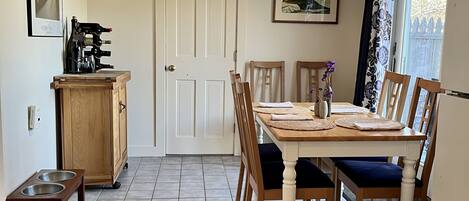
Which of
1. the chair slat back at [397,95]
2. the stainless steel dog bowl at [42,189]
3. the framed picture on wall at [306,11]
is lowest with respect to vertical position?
the stainless steel dog bowl at [42,189]

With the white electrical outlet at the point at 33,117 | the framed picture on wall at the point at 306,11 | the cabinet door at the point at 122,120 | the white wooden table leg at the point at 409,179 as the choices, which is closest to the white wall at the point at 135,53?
the cabinet door at the point at 122,120

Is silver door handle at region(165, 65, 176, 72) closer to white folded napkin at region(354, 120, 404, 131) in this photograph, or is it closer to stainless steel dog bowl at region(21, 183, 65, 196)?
stainless steel dog bowl at region(21, 183, 65, 196)

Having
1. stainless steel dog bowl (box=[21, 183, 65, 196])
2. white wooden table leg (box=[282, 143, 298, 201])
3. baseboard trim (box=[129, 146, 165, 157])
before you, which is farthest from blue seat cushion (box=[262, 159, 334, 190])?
baseboard trim (box=[129, 146, 165, 157])

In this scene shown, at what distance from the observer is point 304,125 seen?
8.67 feet

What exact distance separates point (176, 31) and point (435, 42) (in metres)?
2.31

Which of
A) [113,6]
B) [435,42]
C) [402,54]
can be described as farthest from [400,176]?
[113,6]

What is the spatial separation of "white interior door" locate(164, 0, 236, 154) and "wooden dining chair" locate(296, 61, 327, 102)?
2.23 feet

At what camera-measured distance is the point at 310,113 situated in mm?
3115

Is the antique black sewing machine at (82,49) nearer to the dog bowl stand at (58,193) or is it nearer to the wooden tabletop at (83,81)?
the wooden tabletop at (83,81)

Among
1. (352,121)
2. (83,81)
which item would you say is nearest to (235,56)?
(83,81)

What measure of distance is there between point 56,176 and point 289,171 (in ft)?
4.80

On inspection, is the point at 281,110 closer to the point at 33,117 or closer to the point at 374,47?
the point at 374,47

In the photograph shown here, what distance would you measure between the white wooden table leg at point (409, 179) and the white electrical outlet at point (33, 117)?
2.20 metres

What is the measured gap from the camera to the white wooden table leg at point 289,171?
238 centimetres
